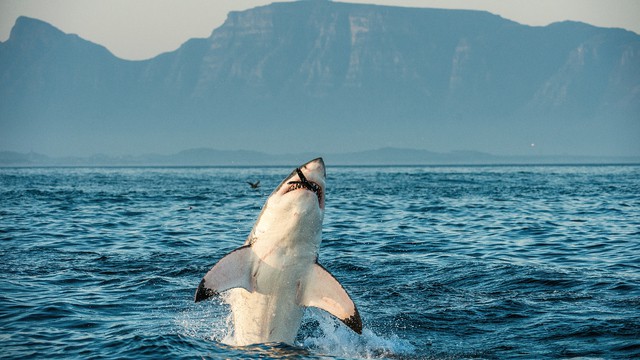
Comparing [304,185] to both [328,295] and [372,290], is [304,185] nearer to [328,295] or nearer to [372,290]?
[328,295]

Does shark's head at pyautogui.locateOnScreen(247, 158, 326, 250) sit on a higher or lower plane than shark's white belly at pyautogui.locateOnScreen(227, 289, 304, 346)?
higher

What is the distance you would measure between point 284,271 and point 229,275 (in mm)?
803

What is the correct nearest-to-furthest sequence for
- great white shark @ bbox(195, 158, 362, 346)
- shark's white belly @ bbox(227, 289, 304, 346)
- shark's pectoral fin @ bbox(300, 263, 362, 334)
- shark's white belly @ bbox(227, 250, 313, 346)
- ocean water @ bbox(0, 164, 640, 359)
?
great white shark @ bbox(195, 158, 362, 346), shark's pectoral fin @ bbox(300, 263, 362, 334), shark's white belly @ bbox(227, 250, 313, 346), shark's white belly @ bbox(227, 289, 304, 346), ocean water @ bbox(0, 164, 640, 359)

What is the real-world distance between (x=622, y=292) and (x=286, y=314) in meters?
8.06

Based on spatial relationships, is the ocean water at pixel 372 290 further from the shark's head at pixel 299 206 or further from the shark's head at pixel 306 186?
the shark's head at pixel 306 186

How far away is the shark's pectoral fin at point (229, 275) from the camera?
9219 millimetres

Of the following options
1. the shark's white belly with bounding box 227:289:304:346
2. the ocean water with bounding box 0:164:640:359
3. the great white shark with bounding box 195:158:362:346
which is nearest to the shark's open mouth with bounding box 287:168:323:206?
the great white shark with bounding box 195:158:362:346

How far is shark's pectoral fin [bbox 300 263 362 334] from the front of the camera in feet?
31.8

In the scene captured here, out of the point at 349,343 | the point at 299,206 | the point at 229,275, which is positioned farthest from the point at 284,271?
the point at 349,343

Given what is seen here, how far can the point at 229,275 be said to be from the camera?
9547 mm

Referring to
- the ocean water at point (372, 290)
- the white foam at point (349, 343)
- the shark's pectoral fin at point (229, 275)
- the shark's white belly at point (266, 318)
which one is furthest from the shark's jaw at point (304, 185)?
the white foam at point (349, 343)

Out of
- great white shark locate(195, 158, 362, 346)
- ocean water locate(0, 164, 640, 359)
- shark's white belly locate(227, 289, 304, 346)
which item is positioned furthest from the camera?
ocean water locate(0, 164, 640, 359)

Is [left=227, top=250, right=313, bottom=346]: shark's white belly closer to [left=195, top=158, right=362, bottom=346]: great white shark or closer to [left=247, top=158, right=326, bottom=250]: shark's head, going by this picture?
[left=195, top=158, right=362, bottom=346]: great white shark

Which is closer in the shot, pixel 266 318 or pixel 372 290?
pixel 266 318
